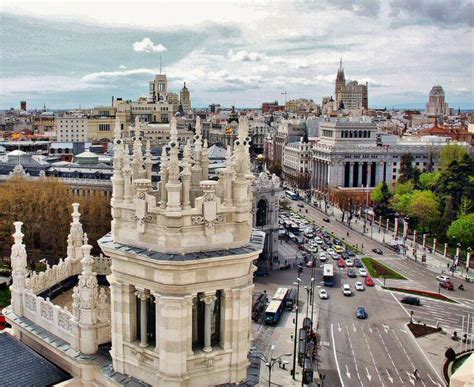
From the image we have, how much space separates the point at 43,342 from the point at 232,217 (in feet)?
31.3

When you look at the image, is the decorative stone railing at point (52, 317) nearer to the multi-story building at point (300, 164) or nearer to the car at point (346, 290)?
the car at point (346, 290)

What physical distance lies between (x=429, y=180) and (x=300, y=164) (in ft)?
170

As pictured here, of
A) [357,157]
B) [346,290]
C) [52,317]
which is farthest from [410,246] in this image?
[52,317]

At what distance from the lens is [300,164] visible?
184250mm

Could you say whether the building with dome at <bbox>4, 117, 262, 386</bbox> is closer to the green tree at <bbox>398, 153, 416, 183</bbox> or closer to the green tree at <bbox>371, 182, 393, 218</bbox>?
the green tree at <bbox>371, 182, 393, 218</bbox>

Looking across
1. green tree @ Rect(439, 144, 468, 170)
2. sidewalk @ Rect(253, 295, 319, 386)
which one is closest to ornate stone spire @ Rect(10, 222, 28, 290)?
sidewalk @ Rect(253, 295, 319, 386)

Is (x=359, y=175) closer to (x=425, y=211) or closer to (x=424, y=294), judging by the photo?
(x=425, y=211)

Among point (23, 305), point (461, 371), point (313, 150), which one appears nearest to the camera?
point (23, 305)

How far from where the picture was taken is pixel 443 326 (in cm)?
6825

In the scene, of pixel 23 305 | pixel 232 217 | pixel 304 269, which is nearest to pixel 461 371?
pixel 232 217

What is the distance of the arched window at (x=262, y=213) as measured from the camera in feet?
297

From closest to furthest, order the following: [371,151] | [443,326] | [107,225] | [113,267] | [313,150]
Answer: [113,267] < [443,326] < [107,225] < [371,151] < [313,150]

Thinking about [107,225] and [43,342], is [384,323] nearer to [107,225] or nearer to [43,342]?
[107,225]

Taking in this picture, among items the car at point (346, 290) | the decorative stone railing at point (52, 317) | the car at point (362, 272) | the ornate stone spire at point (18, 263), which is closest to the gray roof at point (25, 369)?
the decorative stone railing at point (52, 317)
